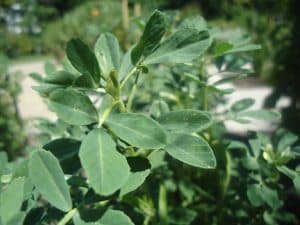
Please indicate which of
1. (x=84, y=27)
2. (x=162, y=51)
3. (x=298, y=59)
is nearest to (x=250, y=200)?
(x=162, y=51)

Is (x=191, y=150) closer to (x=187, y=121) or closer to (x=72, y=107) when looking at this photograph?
(x=187, y=121)

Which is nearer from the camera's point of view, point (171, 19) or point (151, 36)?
point (151, 36)

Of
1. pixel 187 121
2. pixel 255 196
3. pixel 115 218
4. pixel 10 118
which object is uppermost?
pixel 187 121

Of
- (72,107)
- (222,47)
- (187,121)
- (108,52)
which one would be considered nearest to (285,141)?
(222,47)

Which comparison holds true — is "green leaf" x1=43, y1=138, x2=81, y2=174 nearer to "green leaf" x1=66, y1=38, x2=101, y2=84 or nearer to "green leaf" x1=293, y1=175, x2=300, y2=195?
"green leaf" x1=66, y1=38, x2=101, y2=84

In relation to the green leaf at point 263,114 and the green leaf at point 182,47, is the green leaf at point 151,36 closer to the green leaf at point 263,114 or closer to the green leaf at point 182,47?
the green leaf at point 182,47

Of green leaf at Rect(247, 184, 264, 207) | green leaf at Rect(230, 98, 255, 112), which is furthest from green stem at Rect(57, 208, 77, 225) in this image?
green leaf at Rect(230, 98, 255, 112)
